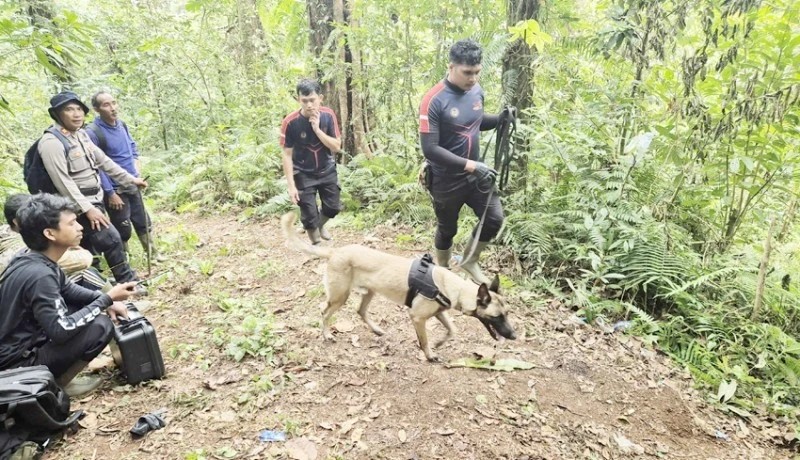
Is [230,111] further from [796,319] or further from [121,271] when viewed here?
[796,319]

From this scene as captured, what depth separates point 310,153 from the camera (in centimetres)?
612

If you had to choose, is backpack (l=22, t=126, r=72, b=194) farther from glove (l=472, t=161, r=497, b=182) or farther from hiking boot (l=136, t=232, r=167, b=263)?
glove (l=472, t=161, r=497, b=182)

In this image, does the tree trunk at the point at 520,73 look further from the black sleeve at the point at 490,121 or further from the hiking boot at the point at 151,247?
the hiking boot at the point at 151,247

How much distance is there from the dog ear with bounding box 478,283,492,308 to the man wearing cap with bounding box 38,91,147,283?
457 cm

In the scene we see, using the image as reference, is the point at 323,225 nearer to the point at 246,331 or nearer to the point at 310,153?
the point at 310,153

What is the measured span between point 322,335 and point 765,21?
6213 mm

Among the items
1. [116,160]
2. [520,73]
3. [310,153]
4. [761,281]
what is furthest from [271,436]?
[520,73]

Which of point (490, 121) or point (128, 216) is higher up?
point (490, 121)

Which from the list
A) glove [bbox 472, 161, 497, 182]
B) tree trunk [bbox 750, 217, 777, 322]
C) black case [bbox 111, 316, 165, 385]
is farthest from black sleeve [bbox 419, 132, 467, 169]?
tree trunk [bbox 750, 217, 777, 322]

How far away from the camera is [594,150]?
595 centimetres

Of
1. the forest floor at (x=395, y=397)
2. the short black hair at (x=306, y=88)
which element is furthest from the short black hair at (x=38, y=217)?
the short black hair at (x=306, y=88)

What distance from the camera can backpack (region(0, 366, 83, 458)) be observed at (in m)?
2.89

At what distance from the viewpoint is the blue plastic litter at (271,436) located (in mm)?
3250

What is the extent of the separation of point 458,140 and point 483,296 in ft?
5.73
